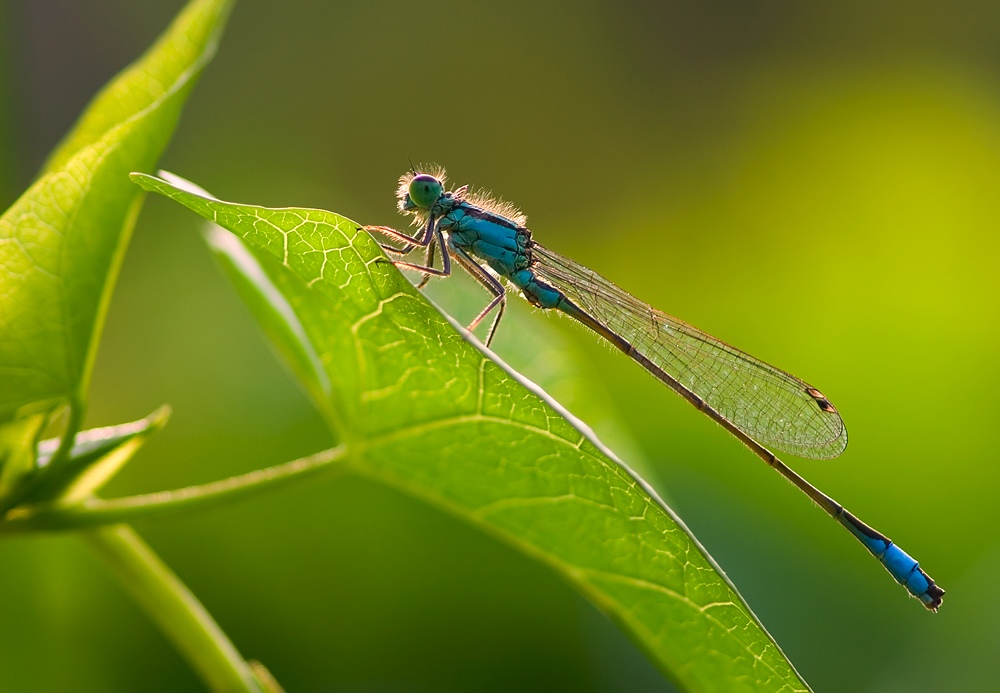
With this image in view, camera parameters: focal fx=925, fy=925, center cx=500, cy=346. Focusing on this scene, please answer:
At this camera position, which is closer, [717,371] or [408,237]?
[408,237]

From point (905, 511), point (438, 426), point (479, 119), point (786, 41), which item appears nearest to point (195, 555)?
point (438, 426)

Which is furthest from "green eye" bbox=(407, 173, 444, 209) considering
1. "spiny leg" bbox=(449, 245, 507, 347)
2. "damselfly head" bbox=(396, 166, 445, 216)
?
"spiny leg" bbox=(449, 245, 507, 347)

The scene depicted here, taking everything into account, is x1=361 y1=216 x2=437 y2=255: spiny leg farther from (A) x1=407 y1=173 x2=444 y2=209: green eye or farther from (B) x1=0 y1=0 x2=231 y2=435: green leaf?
(B) x1=0 y1=0 x2=231 y2=435: green leaf

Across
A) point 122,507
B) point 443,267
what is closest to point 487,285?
point 443,267

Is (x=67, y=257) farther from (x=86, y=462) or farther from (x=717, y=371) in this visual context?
(x=717, y=371)

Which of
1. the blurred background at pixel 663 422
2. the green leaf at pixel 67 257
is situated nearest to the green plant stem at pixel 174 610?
the green leaf at pixel 67 257

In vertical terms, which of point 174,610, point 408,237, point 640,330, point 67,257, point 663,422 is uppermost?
point 640,330
